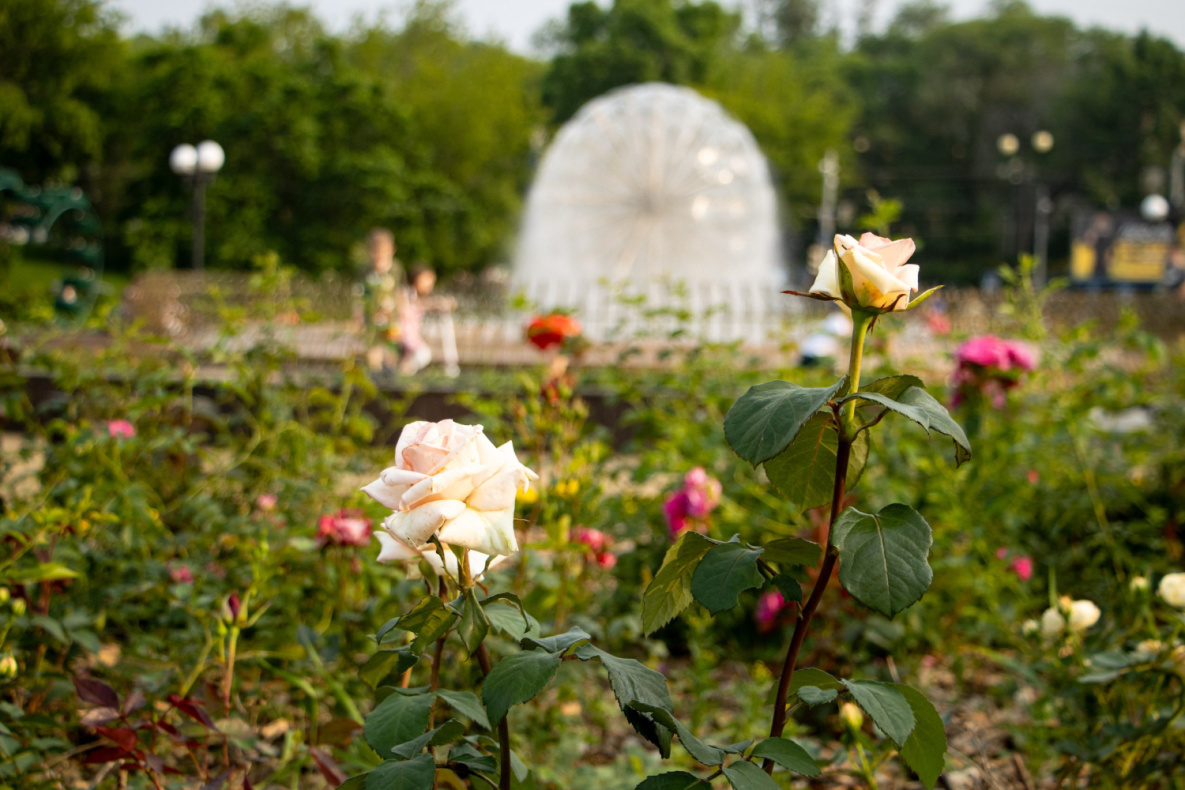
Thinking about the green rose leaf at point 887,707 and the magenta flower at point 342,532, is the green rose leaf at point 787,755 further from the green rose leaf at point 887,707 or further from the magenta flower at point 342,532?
the magenta flower at point 342,532

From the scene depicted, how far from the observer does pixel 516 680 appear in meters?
0.95

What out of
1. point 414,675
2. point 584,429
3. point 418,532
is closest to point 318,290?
point 584,429

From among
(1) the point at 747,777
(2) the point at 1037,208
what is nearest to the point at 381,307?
(1) the point at 747,777

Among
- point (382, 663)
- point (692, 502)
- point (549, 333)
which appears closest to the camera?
point (382, 663)

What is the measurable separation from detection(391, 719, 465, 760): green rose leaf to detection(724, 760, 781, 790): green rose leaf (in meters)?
0.30

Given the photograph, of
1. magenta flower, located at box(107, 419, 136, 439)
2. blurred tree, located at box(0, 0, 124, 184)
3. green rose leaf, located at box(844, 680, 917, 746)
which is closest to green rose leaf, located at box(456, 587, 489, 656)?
green rose leaf, located at box(844, 680, 917, 746)

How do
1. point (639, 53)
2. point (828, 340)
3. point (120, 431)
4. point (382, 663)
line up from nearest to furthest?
1. point (382, 663)
2. point (120, 431)
3. point (828, 340)
4. point (639, 53)

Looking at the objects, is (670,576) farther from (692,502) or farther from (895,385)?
(692,502)

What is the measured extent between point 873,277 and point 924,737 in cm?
50

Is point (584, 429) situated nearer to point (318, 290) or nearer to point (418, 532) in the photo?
point (418, 532)

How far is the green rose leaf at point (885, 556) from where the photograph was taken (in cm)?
88

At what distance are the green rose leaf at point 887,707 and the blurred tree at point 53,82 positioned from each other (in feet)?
136

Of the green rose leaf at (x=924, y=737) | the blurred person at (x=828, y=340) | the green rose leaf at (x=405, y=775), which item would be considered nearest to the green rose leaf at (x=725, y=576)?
the green rose leaf at (x=924, y=737)

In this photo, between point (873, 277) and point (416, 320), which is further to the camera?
point (416, 320)
